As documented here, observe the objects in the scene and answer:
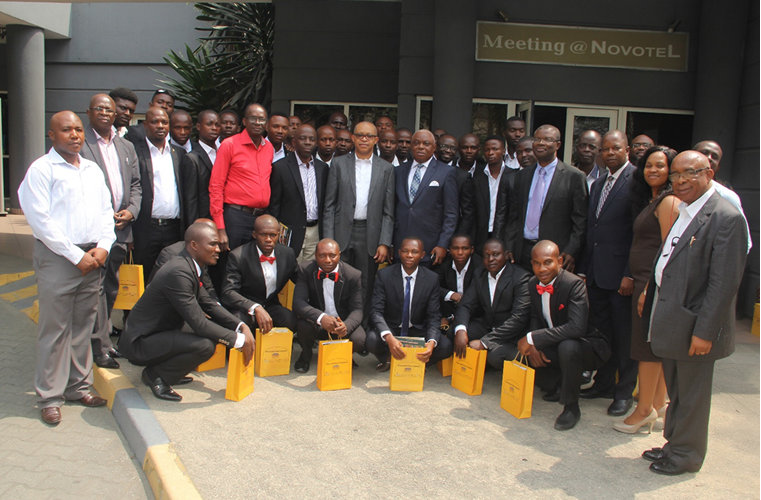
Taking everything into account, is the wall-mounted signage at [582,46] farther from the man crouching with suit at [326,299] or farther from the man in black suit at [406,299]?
the man crouching with suit at [326,299]

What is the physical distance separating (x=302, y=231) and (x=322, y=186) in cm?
49

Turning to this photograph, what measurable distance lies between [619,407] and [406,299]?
1.93 metres

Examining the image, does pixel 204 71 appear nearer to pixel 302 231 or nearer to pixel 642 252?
pixel 302 231

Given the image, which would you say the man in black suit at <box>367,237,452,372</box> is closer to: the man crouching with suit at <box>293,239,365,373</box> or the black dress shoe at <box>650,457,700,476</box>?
the man crouching with suit at <box>293,239,365,373</box>

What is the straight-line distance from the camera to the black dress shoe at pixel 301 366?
5.24 meters

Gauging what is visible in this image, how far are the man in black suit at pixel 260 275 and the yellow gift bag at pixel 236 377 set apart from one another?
66cm

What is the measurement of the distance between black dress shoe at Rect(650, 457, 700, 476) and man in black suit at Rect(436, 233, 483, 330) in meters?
2.22

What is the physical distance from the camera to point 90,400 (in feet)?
14.8

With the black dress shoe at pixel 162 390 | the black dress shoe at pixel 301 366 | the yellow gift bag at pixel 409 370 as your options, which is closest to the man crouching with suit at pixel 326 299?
the black dress shoe at pixel 301 366

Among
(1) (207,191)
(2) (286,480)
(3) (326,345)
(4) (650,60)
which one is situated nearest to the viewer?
(2) (286,480)

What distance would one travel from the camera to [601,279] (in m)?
4.83

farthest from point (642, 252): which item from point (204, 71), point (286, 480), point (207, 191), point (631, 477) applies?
point (204, 71)

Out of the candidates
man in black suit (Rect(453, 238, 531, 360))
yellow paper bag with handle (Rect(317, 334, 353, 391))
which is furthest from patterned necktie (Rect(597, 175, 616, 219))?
yellow paper bag with handle (Rect(317, 334, 353, 391))

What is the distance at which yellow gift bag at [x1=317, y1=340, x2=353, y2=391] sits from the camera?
477cm
